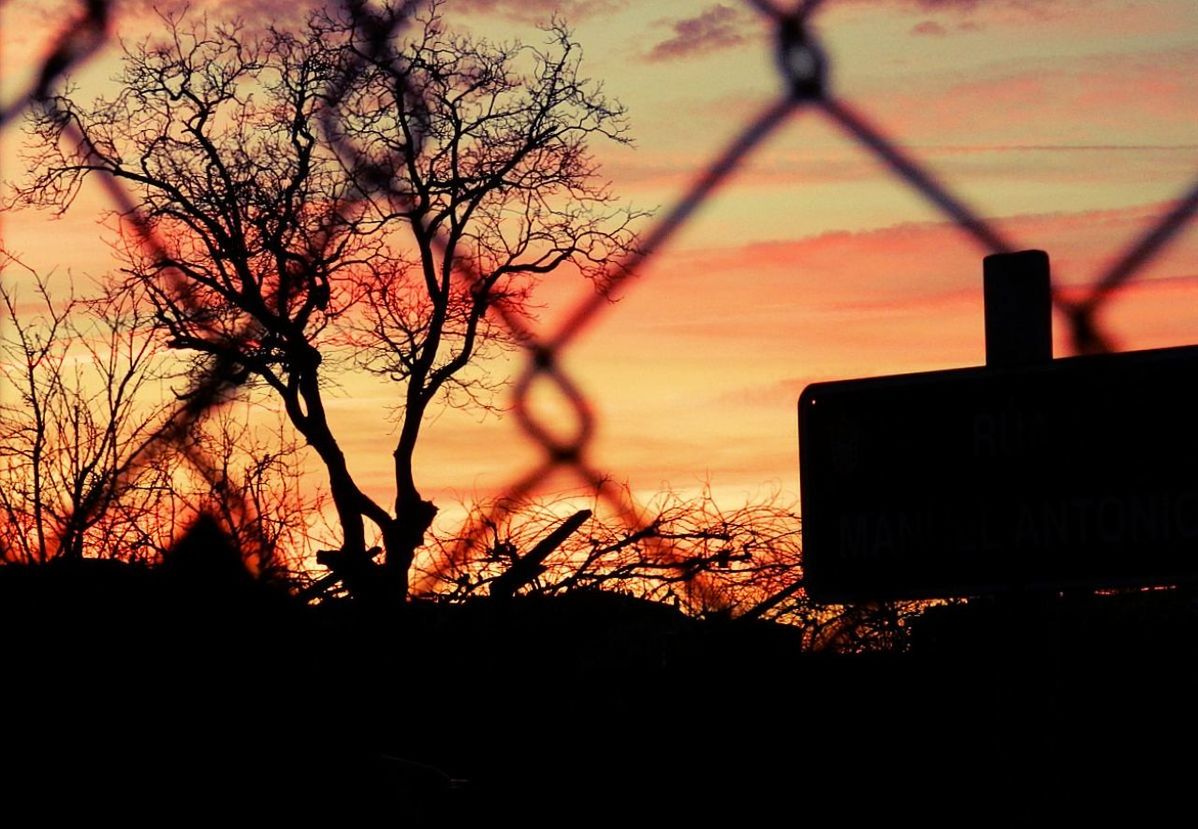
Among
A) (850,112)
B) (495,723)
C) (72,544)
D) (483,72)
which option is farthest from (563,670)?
(850,112)

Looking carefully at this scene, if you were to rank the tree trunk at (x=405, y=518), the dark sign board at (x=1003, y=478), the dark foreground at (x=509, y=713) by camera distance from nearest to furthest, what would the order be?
the dark sign board at (x=1003, y=478)
the dark foreground at (x=509, y=713)
the tree trunk at (x=405, y=518)

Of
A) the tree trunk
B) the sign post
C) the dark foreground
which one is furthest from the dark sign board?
the tree trunk

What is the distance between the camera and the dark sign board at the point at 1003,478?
2.55 metres

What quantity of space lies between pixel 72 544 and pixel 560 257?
2.70 meters

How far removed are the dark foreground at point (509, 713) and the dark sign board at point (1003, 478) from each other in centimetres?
189

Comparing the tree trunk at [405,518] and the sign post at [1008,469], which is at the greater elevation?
the tree trunk at [405,518]

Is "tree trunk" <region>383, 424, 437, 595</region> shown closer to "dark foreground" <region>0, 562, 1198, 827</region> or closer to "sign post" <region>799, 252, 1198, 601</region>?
"dark foreground" <region>0, 562, 1198, 827</region>

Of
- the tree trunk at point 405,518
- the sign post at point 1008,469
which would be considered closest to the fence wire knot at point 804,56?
the sign post at point 1008,469

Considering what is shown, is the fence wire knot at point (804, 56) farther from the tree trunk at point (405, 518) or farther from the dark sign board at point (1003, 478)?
the tree trunk at point (405, 518)

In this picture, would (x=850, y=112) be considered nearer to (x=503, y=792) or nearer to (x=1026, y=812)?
(x=1026, y=812)

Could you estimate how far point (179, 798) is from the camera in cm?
424

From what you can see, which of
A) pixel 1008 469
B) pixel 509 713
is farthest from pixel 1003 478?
pixel 509 713

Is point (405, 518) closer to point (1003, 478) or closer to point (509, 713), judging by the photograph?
point (509, 713)

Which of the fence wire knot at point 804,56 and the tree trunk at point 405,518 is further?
the tree trunk at point 405,518
